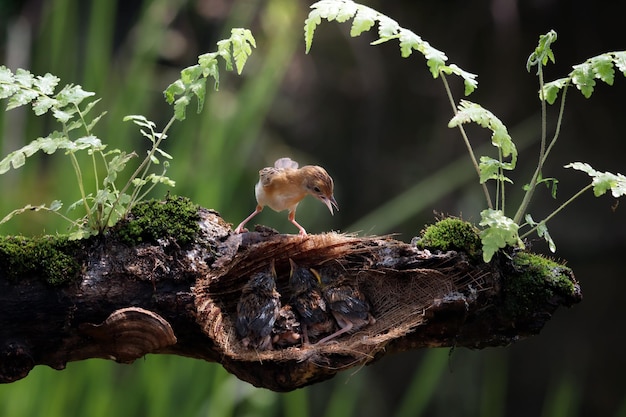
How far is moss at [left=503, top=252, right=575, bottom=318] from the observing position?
6.73ft

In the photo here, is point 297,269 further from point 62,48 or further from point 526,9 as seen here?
point 526,9

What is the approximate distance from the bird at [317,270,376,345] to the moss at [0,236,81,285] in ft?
2.16

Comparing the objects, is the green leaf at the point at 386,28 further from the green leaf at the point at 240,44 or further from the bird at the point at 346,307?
the bird at the point at 346,307

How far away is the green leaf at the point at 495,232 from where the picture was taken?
1.92 m

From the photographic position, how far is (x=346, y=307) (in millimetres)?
2020

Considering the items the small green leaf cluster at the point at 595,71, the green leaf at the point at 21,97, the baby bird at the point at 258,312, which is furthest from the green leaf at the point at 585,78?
the green leaf at the point at 21,97

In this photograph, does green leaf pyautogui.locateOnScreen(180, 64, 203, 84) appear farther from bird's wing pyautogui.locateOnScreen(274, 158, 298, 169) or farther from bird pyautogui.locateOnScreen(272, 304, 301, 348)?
bird's wing pyautogui.locateOnScreen(274, 158, 298, 169)

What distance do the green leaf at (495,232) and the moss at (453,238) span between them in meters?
0.13

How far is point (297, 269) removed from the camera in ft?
6.87

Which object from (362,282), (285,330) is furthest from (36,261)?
(362,282)

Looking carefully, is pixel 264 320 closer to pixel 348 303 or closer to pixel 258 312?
pixel 258 312

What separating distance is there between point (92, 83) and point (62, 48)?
16.9 inches

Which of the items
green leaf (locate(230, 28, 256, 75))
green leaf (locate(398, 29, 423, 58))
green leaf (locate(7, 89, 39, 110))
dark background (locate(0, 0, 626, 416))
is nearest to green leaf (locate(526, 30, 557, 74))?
green leaf (locate(398, 29, 423, 58))

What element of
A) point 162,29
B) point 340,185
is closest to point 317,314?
point 162,29
